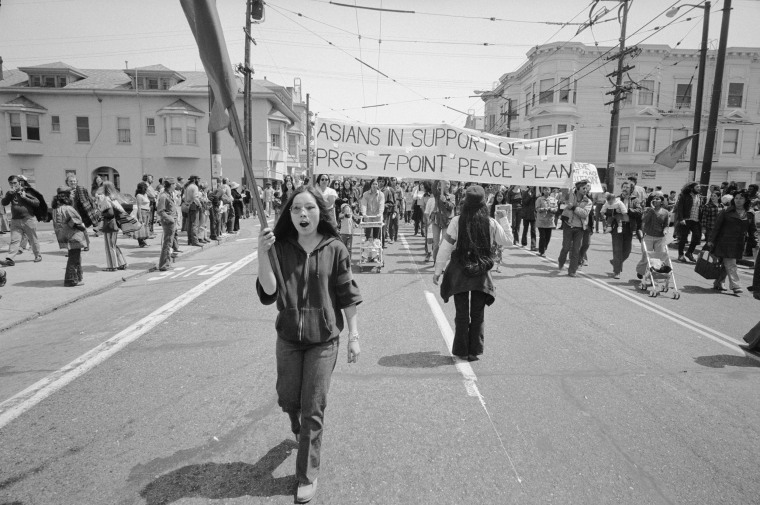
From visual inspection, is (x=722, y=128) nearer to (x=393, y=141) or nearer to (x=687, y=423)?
(x=393, y=141)

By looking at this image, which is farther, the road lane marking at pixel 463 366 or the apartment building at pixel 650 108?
the apartment building at pixel 650 108

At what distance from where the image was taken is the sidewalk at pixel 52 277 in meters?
7.42

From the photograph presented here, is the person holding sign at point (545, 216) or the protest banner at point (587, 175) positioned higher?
the protest banner at point (587, 175)

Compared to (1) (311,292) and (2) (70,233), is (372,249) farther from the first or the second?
(1) (311,292)

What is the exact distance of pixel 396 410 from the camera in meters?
4.02

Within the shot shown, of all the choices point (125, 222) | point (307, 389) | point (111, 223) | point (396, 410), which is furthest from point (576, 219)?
point (111, 223)

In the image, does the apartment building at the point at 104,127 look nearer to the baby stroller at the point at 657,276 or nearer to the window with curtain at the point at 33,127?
the window with curtain at the point at 33,127

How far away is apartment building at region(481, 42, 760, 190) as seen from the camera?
38.7 meters

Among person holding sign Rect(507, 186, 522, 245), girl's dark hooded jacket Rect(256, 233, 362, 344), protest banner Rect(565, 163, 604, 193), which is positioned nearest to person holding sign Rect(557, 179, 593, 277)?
person holding sign Rect(507, 186, 522, 245)

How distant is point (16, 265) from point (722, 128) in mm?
46454

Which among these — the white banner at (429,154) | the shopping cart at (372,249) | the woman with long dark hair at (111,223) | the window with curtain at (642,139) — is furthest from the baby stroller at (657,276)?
the window with curtain at (642,139)

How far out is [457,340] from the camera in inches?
209

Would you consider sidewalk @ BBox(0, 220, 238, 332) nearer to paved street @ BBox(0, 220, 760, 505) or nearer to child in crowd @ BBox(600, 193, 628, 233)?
paved street @ BBox(0, 220, 760, 505)

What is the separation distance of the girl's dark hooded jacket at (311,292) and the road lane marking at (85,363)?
8.35 feet
